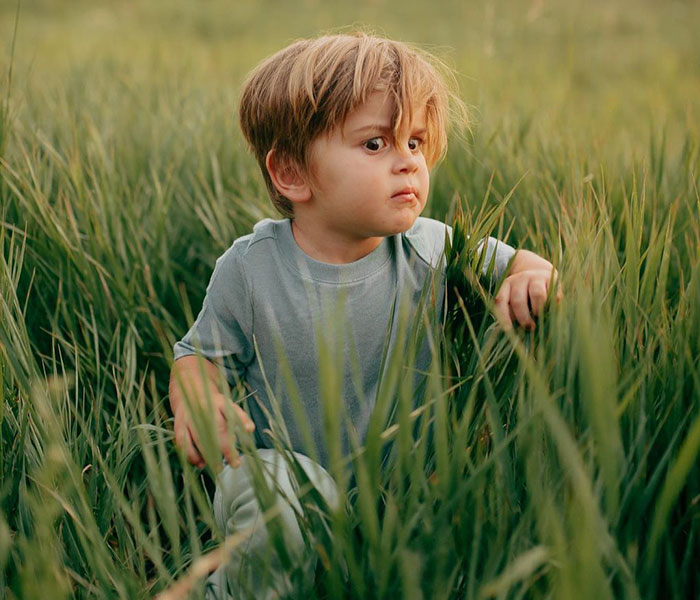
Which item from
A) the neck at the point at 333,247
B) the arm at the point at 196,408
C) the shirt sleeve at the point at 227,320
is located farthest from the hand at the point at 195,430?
the neck at the point at 333,247

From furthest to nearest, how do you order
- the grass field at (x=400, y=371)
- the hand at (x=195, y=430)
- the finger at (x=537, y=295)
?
the finger at (x=537, y=295), the hand at (x=195, y=430), the grass field at (x=400, y=371)

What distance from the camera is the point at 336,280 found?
48.4 inches

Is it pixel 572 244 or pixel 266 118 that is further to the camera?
pixel 266 118

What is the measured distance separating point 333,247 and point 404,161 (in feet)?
0.65

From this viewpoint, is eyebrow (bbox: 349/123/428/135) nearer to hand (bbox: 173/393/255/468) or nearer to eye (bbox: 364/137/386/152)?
eye (bbox: 364/137/386/152)

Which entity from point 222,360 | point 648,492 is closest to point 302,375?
point 222,360

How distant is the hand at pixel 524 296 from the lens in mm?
1078

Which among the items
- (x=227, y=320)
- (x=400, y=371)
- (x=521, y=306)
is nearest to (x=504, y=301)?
(x=521, y=306)

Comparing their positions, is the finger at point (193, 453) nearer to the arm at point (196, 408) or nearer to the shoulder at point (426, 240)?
the arm at point (196, 408)

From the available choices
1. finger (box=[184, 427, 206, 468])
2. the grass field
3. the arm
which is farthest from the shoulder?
finger (box=[184, 427, 206, 468])

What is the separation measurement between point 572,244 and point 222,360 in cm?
59

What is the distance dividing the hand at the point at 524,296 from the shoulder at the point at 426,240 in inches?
7.1

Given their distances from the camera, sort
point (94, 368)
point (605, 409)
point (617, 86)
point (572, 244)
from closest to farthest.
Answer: point (605, 409), point (572, 244), point (94, 368), point (617, 86)

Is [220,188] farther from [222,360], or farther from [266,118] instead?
[222,360]
